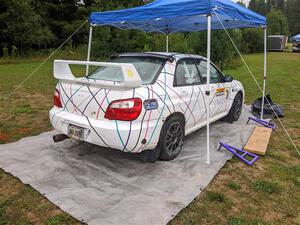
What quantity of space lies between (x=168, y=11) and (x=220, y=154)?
2248mm

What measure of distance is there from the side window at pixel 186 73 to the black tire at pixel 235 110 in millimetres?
1719

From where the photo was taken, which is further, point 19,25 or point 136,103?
point 19,25

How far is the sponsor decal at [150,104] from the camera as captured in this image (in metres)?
3.26

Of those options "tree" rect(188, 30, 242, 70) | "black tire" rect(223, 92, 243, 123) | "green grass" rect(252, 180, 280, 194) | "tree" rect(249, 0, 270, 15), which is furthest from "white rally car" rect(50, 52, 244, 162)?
"tree" rect(249, 0, 270, 15)

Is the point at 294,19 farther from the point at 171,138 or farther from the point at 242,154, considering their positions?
the point at 171,138

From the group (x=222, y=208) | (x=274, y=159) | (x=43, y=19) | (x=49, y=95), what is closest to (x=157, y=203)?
(x=222, y=208)

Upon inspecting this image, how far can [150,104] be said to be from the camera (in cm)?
332

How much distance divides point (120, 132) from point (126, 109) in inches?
10.5

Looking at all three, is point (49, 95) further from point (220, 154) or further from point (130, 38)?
point (130, 38)

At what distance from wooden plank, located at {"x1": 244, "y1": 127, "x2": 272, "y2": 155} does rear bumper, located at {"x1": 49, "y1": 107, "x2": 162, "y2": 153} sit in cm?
177

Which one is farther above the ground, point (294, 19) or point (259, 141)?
point (294, 19)

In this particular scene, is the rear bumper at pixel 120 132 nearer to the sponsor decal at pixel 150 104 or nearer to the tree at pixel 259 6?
the sponsor decal at pixel 150 104

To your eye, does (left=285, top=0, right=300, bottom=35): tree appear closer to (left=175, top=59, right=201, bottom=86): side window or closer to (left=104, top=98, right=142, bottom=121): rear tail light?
(left=175, top=59, right=201, bottom=86): side window

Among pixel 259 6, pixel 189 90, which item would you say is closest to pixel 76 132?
pixel 189 90
